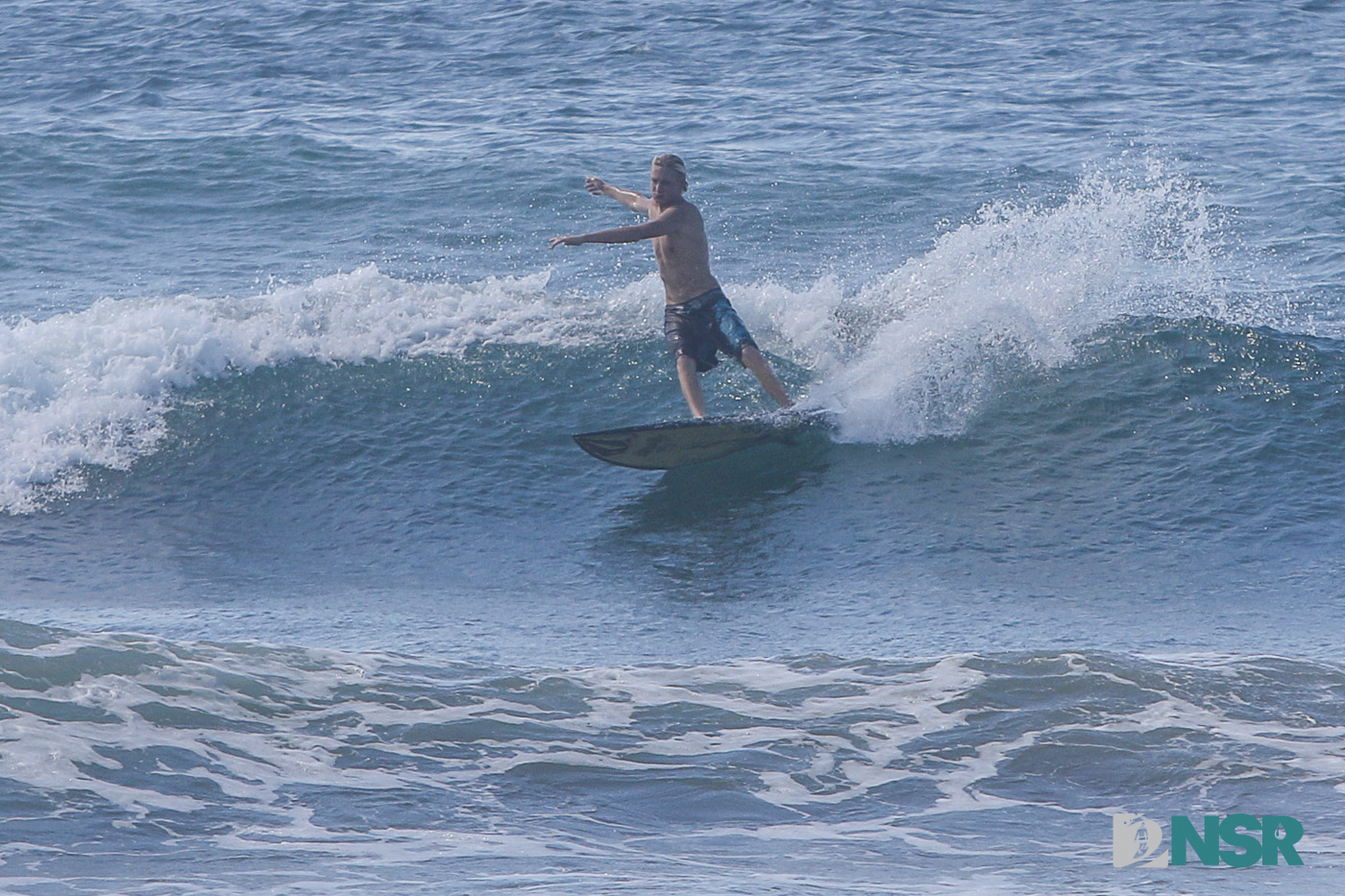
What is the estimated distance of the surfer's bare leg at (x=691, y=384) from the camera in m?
9.01

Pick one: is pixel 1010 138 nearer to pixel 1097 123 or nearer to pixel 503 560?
pixel 1097 123

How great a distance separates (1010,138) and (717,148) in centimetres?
353

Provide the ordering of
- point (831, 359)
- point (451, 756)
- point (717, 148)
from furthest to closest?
1. point (717, 148)
2. point (831, 359)
3. point (451, 756)

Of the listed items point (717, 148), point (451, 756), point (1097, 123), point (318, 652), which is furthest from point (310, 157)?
point (451, 756)

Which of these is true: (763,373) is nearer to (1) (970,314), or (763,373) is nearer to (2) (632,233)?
(2) (632,233)

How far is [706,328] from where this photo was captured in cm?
905

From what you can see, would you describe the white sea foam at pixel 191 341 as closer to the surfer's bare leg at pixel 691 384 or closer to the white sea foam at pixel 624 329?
the white sea foam at pixel 624 329

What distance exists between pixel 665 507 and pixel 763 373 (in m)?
1.08

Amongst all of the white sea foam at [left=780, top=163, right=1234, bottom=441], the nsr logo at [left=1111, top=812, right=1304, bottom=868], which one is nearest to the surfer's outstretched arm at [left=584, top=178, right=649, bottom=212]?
the white sea foam at [left=780, top=163, right=1234, bottom=441]

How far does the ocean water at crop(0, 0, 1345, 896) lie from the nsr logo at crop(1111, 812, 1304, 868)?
0.28ft

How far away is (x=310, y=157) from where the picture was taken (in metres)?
17.0

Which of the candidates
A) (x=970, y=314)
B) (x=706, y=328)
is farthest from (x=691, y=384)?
(x=970, y=314)

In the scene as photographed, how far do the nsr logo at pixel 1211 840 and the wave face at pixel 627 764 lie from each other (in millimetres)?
100

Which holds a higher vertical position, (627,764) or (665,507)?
(665,507)
